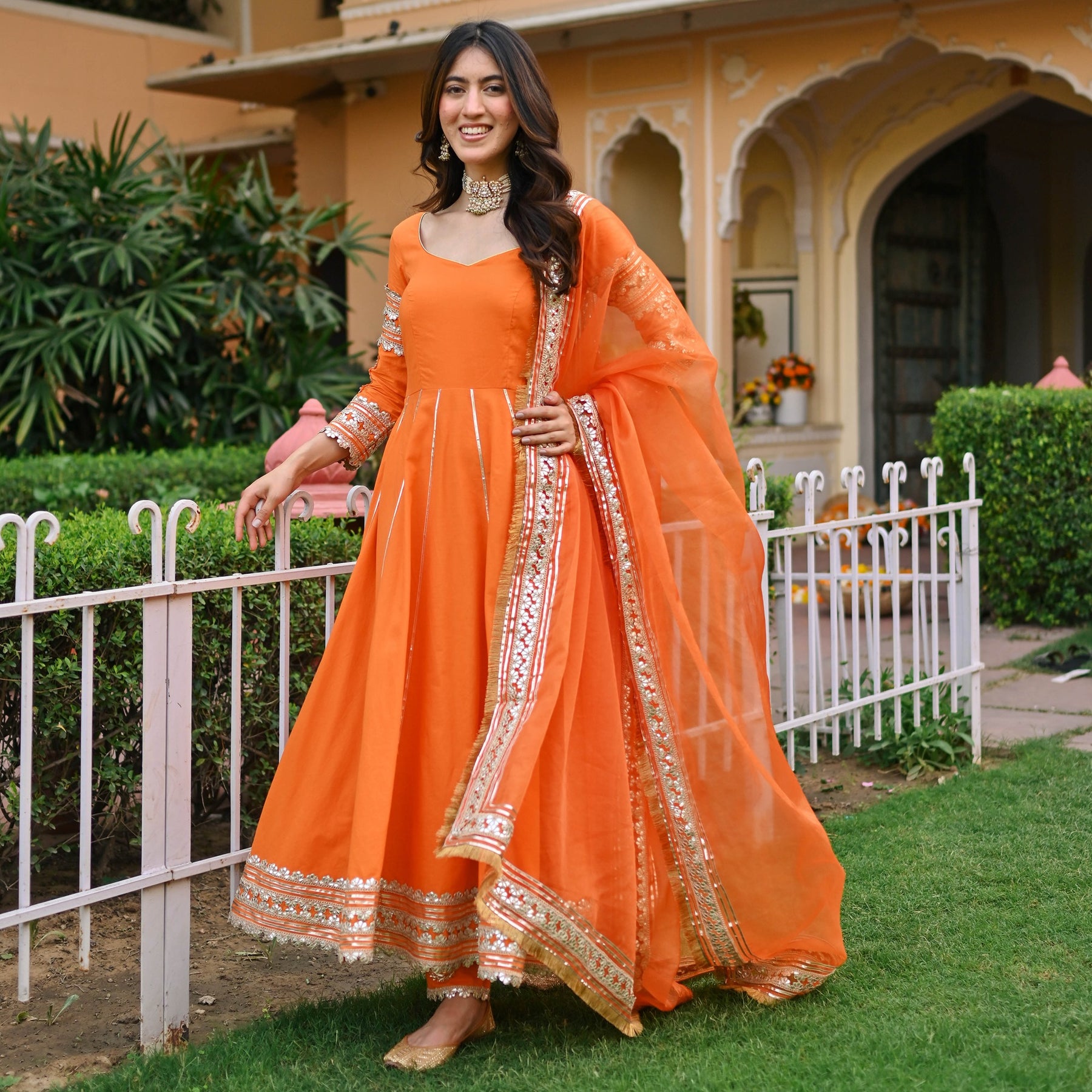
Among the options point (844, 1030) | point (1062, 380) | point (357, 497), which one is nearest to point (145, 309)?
point (1062, 380)

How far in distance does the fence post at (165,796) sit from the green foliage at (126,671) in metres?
0.39

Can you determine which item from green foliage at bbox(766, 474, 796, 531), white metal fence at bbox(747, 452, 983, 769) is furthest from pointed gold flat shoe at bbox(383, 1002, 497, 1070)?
green foliage at bbox(766, 474, 796, 531)

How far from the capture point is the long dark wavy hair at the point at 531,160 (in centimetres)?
242

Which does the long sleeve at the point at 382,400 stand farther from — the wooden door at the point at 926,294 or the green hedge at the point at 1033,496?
the wooden door at the point at 926,294

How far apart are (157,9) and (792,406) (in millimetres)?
5737

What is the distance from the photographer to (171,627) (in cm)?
258

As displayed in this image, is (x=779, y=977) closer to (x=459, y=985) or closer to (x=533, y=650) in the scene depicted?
(x=459, y=985)

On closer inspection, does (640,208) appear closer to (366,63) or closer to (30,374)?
(366,63)

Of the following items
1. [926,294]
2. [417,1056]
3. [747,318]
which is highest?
[926,294]

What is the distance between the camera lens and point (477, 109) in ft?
7.93

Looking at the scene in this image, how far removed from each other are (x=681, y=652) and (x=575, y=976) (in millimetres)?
596

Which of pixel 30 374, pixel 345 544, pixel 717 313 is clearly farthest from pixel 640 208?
pixel 345 544

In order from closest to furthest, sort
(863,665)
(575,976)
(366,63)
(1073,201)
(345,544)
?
(575,976) < (345,544) < (863,665) < (366,63) < (1073,201)

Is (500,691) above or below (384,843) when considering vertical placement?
above
